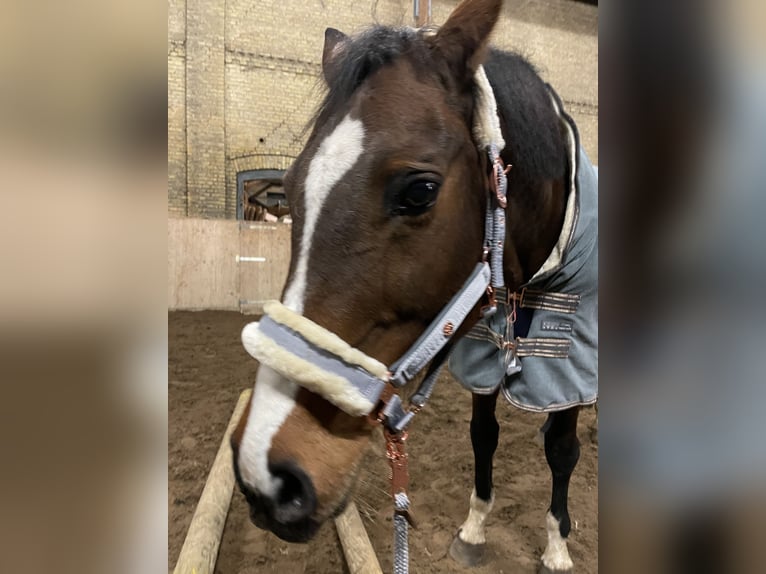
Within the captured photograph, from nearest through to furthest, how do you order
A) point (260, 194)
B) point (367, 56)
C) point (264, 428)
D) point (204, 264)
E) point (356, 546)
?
1. point (264, 428)
2. point (367, 56)
3. point (356, 546)
4. point (204, 264)
5. point (260, 194)

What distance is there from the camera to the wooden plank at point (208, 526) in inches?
38.6

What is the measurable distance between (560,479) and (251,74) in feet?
10.0

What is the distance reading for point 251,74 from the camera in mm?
3027

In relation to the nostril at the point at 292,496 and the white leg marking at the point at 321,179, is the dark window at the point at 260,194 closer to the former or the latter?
the white leg marking at the point at 321,179

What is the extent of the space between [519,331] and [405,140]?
61 centimetres

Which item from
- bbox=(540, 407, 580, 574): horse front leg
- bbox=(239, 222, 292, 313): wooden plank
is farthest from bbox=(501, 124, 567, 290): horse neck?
bbox=(239, 222, 292, 313): wooden plank

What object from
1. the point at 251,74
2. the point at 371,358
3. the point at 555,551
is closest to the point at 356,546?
the point at 555,551

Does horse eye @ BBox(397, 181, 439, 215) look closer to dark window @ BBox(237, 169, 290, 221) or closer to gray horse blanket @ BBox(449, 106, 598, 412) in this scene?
gray horse blanket @ BBox(449, 106, 598, 412)

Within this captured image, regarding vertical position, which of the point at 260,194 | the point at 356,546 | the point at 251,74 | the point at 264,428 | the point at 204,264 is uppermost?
the point at 251,74

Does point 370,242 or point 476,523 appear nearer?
point 370,242

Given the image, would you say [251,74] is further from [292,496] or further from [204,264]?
[292,496]

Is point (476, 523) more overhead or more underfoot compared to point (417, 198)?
more underfoot
